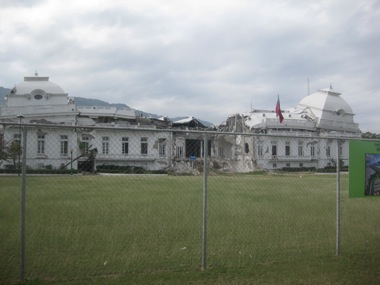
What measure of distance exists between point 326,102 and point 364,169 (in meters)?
72.0

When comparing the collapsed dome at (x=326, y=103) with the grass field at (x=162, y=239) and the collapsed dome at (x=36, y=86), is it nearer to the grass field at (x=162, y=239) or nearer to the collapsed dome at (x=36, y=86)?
the collapsed dome at (x=36, y=86)

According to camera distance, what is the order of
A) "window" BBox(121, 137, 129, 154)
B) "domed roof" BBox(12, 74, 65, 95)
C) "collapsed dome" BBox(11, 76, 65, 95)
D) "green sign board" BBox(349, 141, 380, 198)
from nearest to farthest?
"green sign board" BBox(349, 141, 380, 198)
"window" BBox(121, 137, 129, 154)
"collapsed dome" BBox(11, 76, 65, 95)
"domed roof" BBox(12, 74, 65, 95)

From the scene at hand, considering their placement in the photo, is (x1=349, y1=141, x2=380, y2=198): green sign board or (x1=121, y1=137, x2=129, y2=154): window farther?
(x1=121, y1=137, x2=129, y2=154): window

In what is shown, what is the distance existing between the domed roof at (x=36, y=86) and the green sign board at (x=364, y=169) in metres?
55.1

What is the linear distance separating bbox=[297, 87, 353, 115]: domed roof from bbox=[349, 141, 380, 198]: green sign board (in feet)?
229

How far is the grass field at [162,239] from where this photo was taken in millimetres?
5668

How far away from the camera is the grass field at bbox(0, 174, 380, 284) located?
5.67 metres

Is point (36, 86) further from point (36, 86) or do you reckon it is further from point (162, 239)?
point (162, 239)

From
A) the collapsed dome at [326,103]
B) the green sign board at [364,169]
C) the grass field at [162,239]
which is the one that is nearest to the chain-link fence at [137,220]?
the grass field at [162,239]

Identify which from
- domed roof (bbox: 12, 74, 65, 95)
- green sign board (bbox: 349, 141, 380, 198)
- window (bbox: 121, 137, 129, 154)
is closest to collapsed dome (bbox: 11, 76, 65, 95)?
domed roof (bbox: 12, 74, 65, 95)

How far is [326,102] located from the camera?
7456cm

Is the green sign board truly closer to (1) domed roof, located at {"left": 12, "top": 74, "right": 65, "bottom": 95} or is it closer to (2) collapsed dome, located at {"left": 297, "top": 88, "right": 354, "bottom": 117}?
(1) domed roof, located at {"left": 12, "top": 74, "right": 65, "bottom": 95}

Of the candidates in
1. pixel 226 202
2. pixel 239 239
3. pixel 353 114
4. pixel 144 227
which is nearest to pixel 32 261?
pixel 144 227

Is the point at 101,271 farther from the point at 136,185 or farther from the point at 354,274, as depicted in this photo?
the point at 354,274
